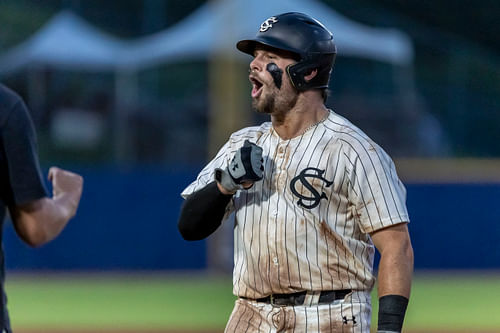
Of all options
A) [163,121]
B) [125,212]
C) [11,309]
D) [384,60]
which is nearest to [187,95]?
[163,121]

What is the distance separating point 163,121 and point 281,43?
15.2 meters

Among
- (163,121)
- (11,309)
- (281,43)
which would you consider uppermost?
(281,43)

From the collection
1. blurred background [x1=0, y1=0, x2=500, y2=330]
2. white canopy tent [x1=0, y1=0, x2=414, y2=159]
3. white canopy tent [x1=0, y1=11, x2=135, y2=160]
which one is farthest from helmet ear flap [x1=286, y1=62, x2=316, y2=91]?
white canopy tent [x1=0, y1=11, x2=135, y2=160]

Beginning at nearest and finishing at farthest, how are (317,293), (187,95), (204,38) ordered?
(317,293), (204,38), (187,95)

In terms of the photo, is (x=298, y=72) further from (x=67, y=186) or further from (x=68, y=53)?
(x=68, y=53)

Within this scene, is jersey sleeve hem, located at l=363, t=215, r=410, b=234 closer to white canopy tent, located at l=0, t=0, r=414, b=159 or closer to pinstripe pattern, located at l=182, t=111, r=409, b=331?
pinstripe pattern, located at l=182, t=111, r=409, b=331

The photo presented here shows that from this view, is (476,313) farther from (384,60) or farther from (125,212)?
(384,60)

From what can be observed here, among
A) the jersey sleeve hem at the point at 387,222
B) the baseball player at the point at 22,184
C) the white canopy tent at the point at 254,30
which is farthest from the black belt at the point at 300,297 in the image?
the white canopy tent at the point at 254,30

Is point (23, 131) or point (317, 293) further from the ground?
point (23, 131)

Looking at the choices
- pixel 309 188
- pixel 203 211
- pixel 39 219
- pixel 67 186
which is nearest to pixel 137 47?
pixel 203 211

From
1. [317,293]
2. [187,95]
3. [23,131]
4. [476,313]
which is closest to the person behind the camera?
[23,131]

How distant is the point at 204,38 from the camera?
19438 mm

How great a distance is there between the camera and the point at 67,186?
4.24 m

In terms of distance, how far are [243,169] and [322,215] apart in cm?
43
